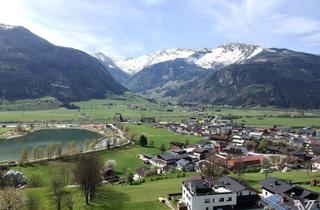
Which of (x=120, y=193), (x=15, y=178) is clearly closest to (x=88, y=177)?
(x=120, y=193)

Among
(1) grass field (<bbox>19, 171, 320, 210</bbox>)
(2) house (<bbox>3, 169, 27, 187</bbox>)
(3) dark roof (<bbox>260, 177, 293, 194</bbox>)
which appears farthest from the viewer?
(2) house (<bbox>3, 169, 27, 187</bbox>)

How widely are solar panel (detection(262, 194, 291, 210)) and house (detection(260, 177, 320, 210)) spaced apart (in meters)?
0.21

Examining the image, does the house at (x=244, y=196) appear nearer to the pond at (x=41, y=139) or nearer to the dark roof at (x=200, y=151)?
the dark roof at (x=200, y=151)

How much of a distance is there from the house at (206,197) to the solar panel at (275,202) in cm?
524

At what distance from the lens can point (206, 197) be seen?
51.0m

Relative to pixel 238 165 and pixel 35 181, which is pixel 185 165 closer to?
pixel 238 165

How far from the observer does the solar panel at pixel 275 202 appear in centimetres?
5175

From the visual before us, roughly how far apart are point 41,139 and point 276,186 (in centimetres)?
10749

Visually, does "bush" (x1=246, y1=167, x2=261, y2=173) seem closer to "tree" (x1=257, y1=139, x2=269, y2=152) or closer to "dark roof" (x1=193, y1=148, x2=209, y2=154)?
"dark roof" (x1=193, y1=148, x2=209, y2=154)

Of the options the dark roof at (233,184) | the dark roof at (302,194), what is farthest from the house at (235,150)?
the dark roof at (302,194)

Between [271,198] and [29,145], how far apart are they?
9588cm

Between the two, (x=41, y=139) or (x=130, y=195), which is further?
(x=41, y=139)

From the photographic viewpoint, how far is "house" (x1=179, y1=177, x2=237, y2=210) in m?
51.0

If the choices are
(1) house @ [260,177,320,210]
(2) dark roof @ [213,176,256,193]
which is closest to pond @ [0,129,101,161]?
(2) dark roof @ [213,176,256,193]
